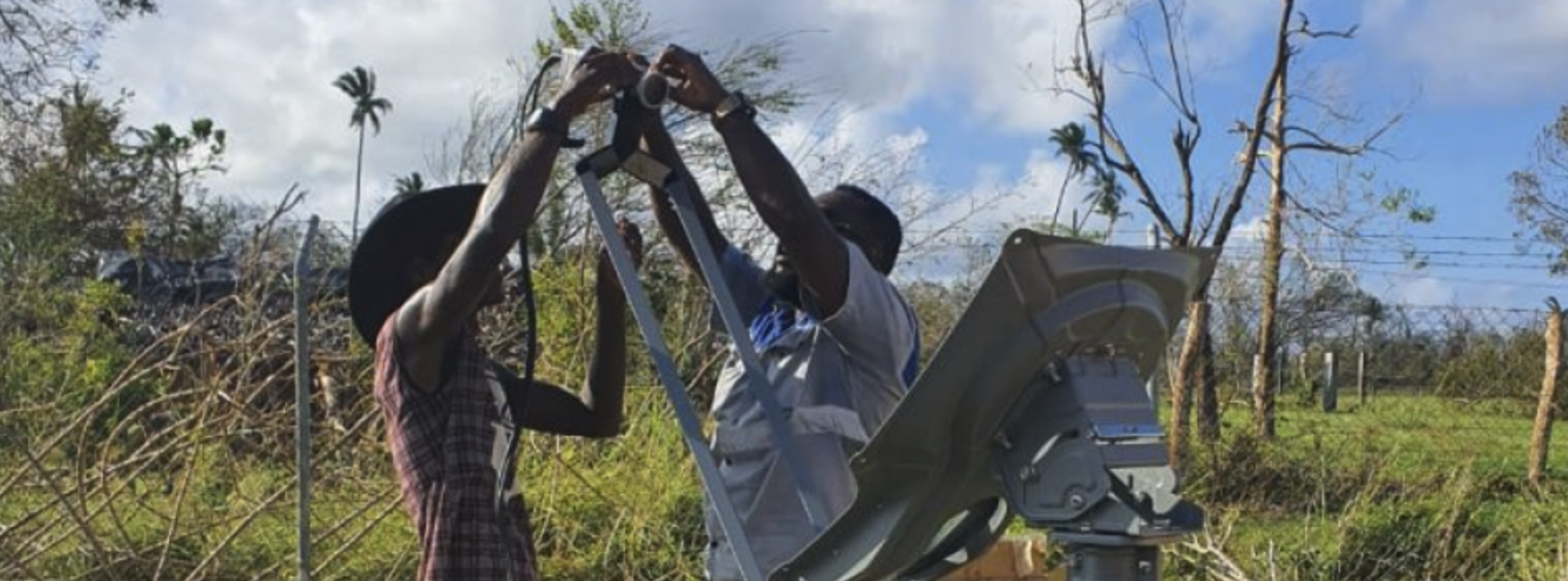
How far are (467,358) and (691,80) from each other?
727mm

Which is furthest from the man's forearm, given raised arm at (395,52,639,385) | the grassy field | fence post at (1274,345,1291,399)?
fence post at (1274,345,1291,399)

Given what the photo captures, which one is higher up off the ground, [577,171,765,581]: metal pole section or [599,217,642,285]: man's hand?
[599,217,642,285]: man's hand

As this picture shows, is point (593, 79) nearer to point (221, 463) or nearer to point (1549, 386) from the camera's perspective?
point (221, 463)

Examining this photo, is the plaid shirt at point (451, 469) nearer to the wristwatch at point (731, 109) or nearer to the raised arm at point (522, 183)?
the raised arm at point (522, 183)

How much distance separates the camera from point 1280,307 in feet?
39.8

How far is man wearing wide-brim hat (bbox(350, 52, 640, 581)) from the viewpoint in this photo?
90.9 inches

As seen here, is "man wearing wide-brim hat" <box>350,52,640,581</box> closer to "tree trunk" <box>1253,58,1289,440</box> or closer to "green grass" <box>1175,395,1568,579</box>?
"green grass" <box>1175,395,1568,579</box>

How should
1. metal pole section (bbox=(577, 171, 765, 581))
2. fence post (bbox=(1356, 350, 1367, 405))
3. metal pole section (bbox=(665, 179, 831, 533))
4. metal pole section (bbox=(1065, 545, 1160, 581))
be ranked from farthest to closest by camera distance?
fence post (bbox=(1356, 350, 1367, 405)), metal pole section (bbox=(665, 179, 831, 533)), metal pole section (bbox=(577, 171, 765, 581)), metal pole section (bbox=(1065, 545, 1160, 581))

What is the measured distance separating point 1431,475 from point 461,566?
6.39 m

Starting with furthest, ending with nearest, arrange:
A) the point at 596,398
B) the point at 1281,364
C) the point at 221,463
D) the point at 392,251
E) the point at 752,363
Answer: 1. the point at 1281,364
2. the point at 221,463
3. the point at 596,398
4. the point at 392,251
5. the point at 752,363

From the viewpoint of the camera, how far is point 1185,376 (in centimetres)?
903

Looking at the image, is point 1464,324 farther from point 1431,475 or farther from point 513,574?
point 513,574

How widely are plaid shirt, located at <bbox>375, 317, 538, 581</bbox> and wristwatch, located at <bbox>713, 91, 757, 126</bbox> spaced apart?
70 centimetres

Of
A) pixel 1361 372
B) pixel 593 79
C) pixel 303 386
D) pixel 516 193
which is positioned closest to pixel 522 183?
Answer: pixel 516 193
